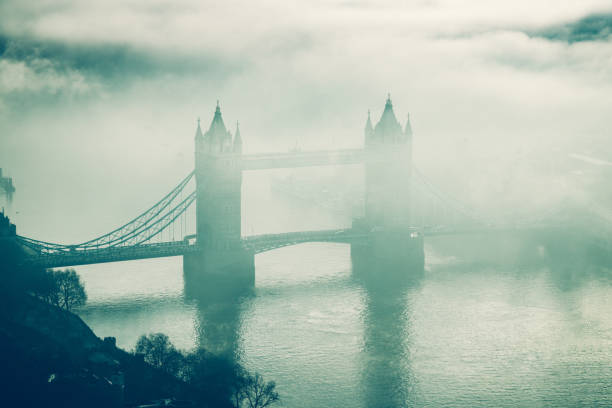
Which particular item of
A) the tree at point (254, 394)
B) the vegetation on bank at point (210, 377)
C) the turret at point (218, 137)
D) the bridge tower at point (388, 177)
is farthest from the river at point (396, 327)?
the turret at point (218, 137)

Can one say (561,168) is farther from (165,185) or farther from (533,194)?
(165,185)

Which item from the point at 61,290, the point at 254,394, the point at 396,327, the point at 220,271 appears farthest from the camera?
the point at 220,271

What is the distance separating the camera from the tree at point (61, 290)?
5822 cm

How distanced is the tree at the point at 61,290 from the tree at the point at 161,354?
499 inches

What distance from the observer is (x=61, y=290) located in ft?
197

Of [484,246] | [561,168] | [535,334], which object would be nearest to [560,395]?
[535,334]

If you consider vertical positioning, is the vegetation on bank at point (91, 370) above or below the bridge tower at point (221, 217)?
below

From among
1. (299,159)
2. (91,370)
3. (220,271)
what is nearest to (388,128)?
(299,159)

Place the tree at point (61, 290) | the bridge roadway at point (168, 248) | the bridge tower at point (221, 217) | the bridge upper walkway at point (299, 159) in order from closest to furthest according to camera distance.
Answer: the tree at point (61, 290), the bridge roadway at point (168, 248), the bridge tower at point (221, 217), the bridge upper walkway at point (299, 159)

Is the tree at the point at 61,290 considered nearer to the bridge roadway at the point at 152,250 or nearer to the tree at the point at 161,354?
the bridge roadway at the point at 152,250

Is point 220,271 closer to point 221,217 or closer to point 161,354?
point 221,217

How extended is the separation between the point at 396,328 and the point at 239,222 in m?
21.6

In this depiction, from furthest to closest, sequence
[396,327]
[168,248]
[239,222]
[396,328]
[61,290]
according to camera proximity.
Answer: [239,222]
[168,248]
[396,327]
[396,328]
[61,290]

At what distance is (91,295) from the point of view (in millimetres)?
67875
